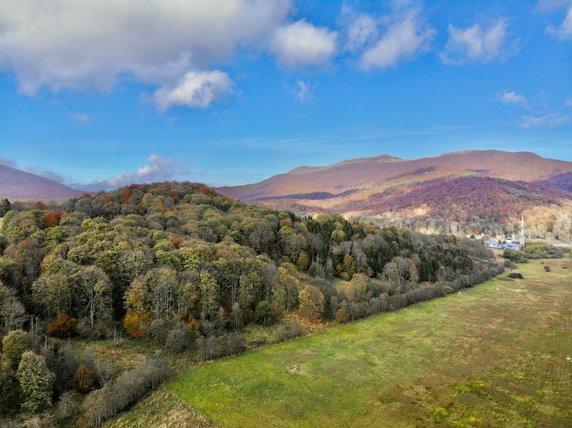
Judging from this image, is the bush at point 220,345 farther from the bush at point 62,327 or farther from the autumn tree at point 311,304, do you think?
the bush at point 62,327

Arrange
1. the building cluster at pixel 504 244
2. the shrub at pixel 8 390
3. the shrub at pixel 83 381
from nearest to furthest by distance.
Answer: the shrub at pixel 8 390
the shrub at pixel 83 381
the building cluster at pixel 504 244

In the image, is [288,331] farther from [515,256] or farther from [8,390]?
[515,256]

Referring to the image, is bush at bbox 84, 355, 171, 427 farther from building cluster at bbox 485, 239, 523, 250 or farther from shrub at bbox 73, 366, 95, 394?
building cluster at bbox 485, 239, 523, 250

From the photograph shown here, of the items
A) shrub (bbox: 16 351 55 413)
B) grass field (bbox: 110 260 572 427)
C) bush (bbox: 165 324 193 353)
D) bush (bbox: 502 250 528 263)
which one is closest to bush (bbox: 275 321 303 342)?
grass field (bbox: 110 260 572 427)

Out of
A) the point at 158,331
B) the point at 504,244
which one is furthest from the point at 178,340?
the point at 504,244

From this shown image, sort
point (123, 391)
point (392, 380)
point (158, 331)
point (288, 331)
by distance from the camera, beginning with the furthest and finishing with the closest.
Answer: point (288, 331) → point (158, 331) → point (392, 380) → point (123, 391)

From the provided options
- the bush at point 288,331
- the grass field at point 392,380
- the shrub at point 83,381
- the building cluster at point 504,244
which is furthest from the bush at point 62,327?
the building cluster at point 504,244

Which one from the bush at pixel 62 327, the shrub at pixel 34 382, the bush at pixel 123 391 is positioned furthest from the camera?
the bush at pixel 62 327
